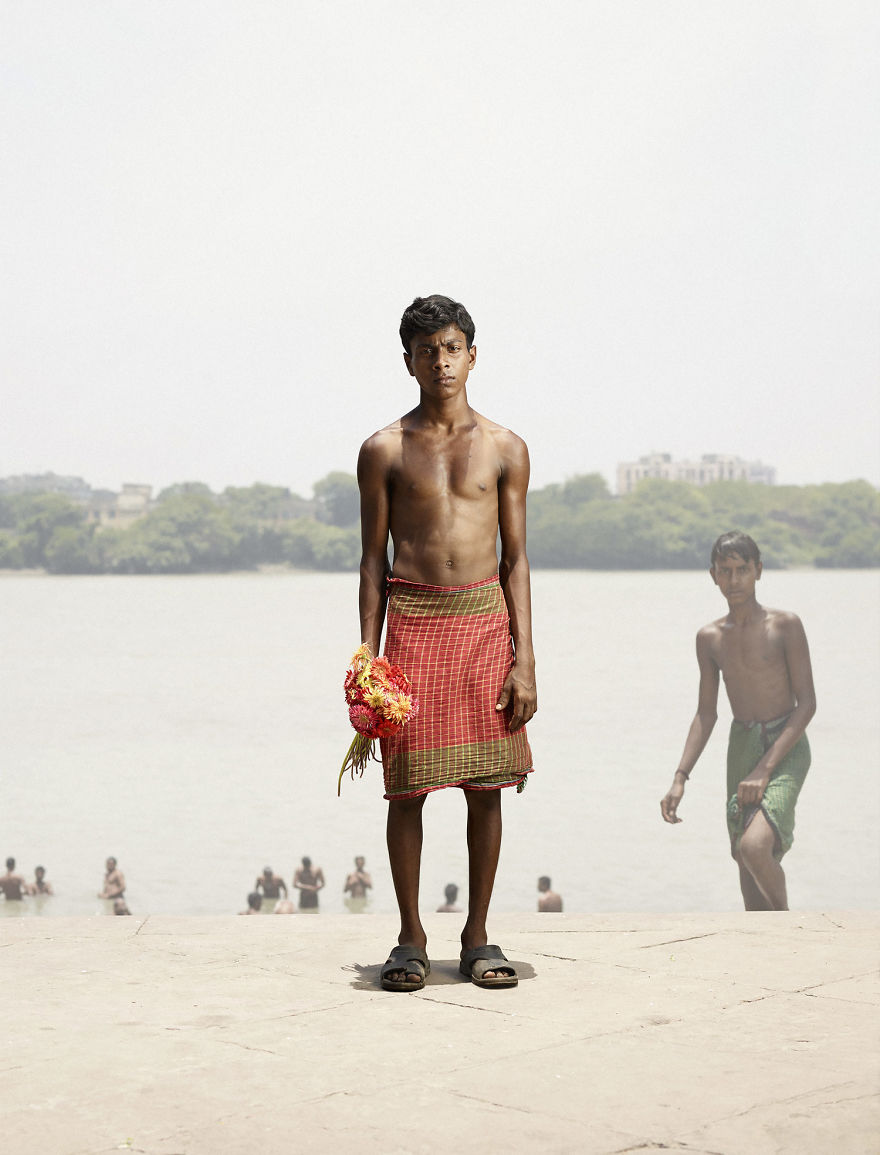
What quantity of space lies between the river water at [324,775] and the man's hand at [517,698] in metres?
36.0

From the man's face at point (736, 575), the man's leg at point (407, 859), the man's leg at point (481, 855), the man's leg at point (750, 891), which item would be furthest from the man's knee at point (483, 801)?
the man's leg at point (750, 891)

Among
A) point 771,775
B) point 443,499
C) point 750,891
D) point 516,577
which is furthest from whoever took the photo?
point 750,891

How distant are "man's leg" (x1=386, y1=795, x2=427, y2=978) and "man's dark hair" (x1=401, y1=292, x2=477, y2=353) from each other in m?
1.26

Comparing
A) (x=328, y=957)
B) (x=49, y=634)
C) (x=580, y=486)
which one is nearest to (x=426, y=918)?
(x=328, y=957)

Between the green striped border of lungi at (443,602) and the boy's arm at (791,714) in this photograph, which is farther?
the boy's arm at (791,714)

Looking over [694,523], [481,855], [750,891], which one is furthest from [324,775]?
[481,855]

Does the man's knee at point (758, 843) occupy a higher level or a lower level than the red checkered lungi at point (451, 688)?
lower

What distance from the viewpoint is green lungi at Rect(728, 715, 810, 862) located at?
9086 mm

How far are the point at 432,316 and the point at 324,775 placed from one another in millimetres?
46457

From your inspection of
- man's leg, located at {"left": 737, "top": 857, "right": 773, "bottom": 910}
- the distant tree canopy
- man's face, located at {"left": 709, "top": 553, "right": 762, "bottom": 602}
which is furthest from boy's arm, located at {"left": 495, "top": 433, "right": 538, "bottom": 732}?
the distant tree canopy

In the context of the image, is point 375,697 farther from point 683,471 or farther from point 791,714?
point 683,471

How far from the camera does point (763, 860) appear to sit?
9.45m

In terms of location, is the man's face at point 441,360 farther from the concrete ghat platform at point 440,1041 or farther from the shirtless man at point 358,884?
the shirtless man at point 358,884

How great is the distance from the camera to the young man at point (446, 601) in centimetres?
435
